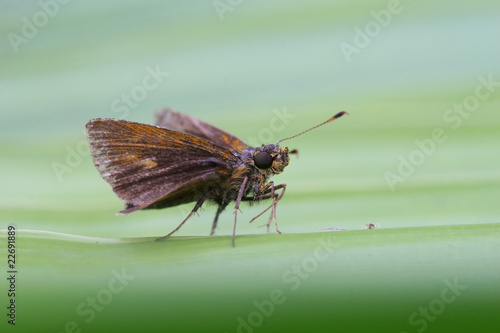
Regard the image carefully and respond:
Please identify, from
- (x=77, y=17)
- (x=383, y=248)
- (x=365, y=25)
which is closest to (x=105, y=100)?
(x=77, y=17)

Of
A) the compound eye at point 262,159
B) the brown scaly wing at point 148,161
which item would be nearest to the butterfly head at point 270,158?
the compound eye at point 262,159

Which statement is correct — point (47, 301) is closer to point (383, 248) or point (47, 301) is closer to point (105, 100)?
point (383, 248)

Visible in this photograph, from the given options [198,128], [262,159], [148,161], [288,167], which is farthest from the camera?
[288,167]

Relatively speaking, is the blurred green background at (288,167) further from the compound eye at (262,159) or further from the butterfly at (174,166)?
the compound eye at (262,159)

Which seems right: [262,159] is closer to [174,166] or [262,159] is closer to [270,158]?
[270,158]

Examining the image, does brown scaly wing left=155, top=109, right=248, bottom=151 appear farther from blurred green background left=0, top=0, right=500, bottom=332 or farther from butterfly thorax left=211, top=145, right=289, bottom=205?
blurred green background left=0, top=0, right=500, bottom=332

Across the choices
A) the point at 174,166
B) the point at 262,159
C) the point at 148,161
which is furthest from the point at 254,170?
the point at 148,161
